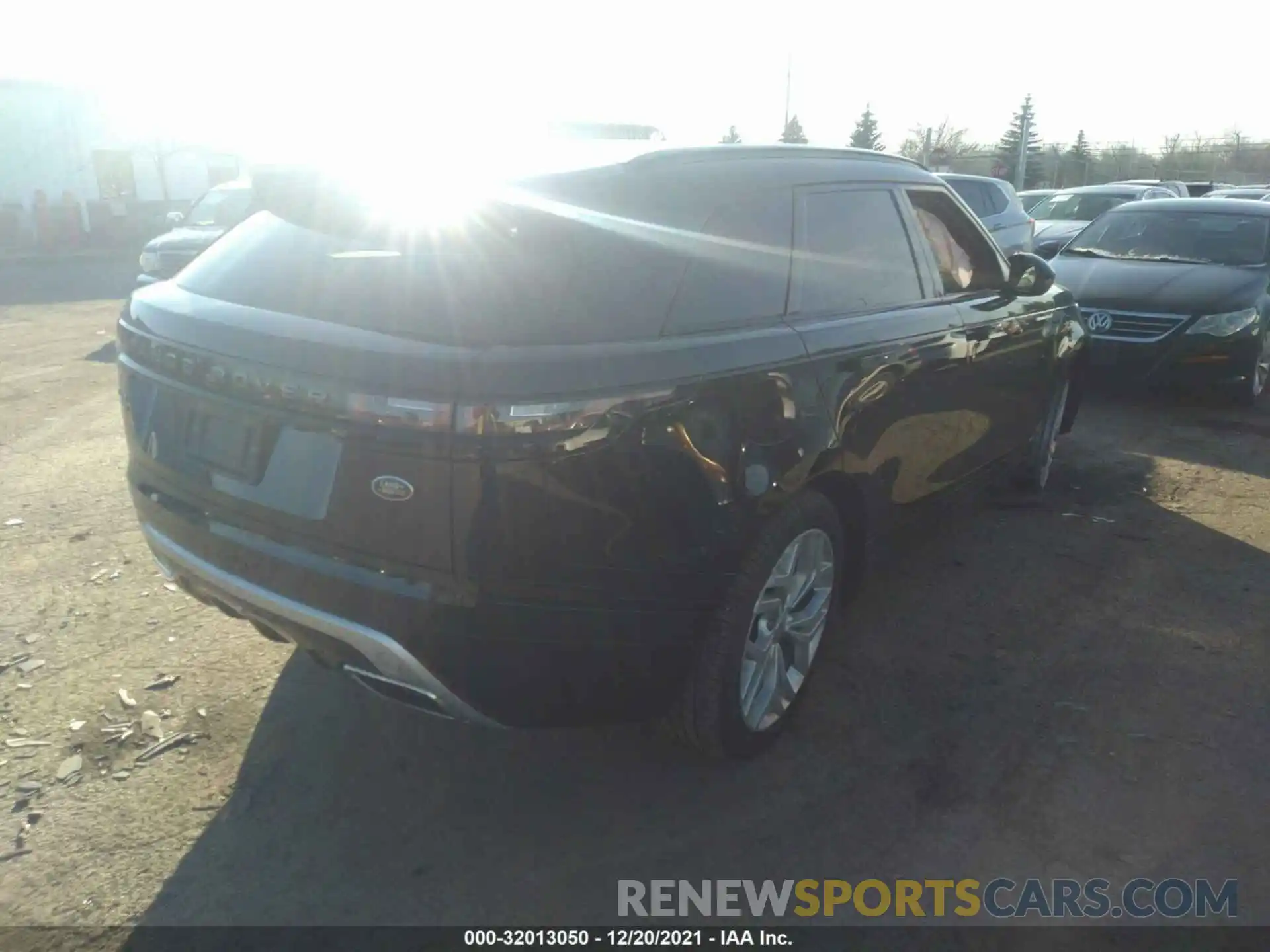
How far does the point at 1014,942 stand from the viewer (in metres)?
2.51

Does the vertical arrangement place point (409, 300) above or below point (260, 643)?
above

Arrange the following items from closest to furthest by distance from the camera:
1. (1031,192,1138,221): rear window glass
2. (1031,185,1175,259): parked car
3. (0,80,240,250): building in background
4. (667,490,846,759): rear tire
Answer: (667,490,846,759): rear tire
(1031,185,1175,259): parked car
(1031,192,1138,221): rear window glass
(0,80,240,250): building in background

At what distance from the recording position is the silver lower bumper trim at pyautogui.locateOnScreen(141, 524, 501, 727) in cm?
243

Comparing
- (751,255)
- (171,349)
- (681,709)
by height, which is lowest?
(681,709)

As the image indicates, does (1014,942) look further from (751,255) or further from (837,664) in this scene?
(751,255)

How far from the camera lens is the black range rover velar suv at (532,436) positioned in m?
2.32

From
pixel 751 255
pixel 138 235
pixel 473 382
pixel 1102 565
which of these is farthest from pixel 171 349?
pixel 138 235

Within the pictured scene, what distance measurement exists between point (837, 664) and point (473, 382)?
210 centimetres

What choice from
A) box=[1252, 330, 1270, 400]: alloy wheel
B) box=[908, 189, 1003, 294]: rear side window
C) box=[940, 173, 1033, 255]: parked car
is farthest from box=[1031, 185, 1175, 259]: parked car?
box=[908, 189, 1003, 294]: rear side window

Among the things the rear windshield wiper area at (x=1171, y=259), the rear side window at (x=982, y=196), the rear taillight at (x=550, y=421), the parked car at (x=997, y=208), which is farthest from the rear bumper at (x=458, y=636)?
the rear side window at (x=982, y=196)

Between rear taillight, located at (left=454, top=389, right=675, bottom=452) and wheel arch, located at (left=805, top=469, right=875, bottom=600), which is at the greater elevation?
rear taillight, located at (left=454, top=389, right=675, bottom=452)

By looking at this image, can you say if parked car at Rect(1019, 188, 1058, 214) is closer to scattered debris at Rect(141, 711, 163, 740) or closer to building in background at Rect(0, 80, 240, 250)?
scattered debris at Rect(141, 711, 163, 740)

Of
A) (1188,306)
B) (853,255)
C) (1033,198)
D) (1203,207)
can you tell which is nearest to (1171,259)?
(1203,207)

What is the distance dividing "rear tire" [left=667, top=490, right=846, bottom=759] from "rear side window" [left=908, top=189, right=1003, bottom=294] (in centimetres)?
135
